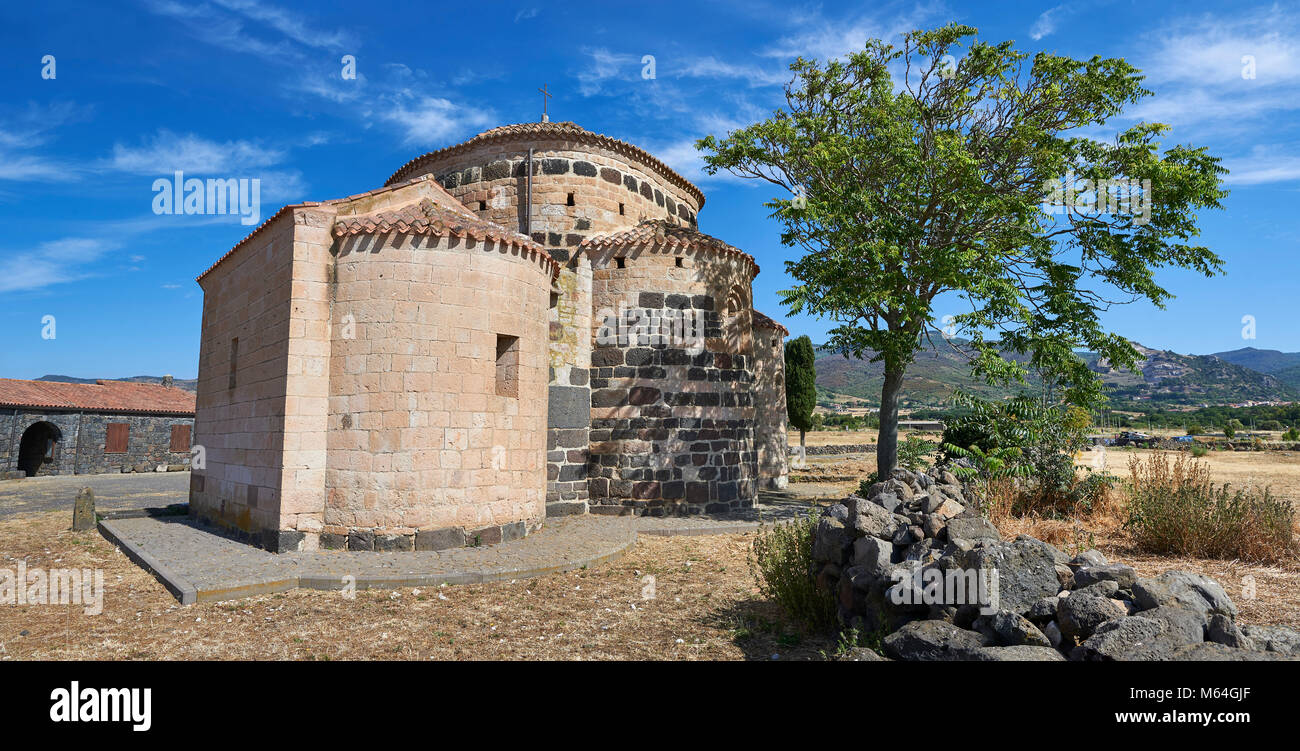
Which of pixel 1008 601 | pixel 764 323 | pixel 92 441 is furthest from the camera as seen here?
pixel 92 441

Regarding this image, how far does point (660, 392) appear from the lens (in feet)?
44.5

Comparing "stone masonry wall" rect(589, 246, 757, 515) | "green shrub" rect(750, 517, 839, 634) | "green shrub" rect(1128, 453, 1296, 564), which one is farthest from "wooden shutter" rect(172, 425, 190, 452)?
"green shrub" rect(1128, 453, 1296, 564)

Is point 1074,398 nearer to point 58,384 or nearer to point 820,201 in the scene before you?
point 820,201

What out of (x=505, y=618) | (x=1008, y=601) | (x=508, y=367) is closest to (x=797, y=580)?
(x=1008, y=601)

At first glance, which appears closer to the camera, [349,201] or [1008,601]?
[1008,601]

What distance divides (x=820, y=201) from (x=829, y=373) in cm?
18571

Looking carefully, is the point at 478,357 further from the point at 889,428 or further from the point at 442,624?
the point at 889,428

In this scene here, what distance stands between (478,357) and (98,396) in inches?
1175

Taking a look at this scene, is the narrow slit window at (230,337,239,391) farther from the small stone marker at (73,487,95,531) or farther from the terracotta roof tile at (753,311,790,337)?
the terracotta roof tile at (753,311,790,337)

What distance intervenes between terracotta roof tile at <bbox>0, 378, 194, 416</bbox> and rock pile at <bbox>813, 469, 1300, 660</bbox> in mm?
32795

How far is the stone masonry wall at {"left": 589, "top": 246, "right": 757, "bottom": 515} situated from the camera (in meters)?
13.5

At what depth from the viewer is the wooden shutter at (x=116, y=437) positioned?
28312 mm
